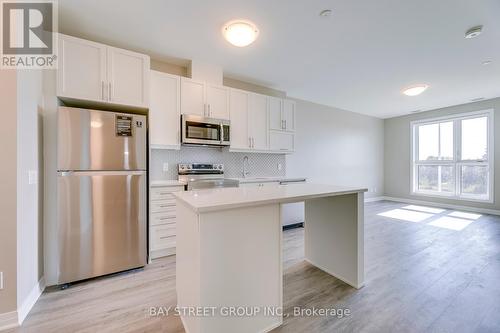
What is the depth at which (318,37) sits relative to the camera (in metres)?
2.57

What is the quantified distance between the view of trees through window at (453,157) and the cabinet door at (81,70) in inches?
295

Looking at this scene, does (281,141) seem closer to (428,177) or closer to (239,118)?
(239,118)

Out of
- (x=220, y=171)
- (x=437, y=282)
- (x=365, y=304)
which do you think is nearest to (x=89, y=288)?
(x=220, y=171)

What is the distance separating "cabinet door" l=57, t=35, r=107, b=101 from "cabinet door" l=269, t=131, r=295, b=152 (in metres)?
2.53

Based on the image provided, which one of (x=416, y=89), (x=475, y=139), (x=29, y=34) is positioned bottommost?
(x=475, y=139)

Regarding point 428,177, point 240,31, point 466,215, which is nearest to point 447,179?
point 428,177

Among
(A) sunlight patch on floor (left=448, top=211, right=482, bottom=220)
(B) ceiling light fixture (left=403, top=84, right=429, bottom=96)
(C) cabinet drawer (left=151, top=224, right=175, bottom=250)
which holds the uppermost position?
(B) ceiling light fixture (left=403, top=84, right=429, bottom=96)

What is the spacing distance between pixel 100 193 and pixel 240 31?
2.21m

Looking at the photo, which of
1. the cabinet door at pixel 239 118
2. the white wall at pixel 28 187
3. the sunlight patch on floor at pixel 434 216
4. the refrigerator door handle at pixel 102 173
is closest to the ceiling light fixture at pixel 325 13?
the cabinet door at pixel 239 118

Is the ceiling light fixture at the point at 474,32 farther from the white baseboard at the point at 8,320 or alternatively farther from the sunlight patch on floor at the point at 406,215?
the white baseboard at the point at 8,320

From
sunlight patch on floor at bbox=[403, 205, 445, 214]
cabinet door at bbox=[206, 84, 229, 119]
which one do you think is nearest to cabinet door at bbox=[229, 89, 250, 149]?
cabinet door at bbox=[206, 84, 229, 119]

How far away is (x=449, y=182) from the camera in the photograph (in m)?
5.67

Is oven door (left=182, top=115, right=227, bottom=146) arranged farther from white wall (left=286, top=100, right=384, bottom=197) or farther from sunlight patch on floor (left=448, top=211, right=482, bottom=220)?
sunlight patch on floor (left=448, top=211, right=482, bottom=220)

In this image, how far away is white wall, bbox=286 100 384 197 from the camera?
201 inches
